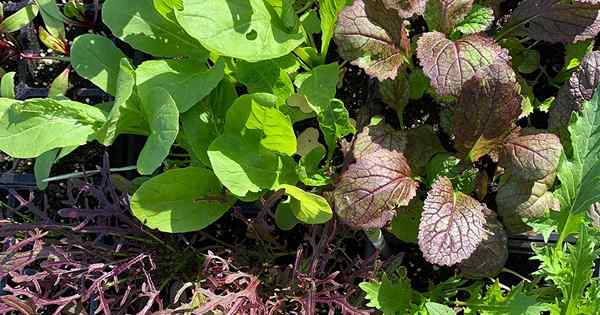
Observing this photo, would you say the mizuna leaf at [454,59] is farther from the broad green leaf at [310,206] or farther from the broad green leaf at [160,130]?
the broad green leaf at [160,130]

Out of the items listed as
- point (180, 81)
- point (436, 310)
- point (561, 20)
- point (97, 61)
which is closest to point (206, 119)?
point (180, 81)

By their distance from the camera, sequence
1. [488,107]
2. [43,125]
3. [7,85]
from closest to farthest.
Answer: [488,107] < [43,125] < [7,85]

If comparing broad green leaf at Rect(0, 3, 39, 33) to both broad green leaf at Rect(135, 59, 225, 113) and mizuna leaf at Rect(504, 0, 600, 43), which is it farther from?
mizuna leaf at Rect(504, 0, 600, 43)

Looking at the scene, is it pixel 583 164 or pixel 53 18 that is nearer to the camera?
pixel 583 164

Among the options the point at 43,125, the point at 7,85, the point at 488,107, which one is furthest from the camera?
the point at 7,85

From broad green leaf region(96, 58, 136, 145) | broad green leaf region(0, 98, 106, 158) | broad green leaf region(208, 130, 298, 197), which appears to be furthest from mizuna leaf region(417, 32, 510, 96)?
broad green leaf region(0, 98, 106, 158)

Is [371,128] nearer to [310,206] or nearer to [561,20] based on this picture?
[310,206]
